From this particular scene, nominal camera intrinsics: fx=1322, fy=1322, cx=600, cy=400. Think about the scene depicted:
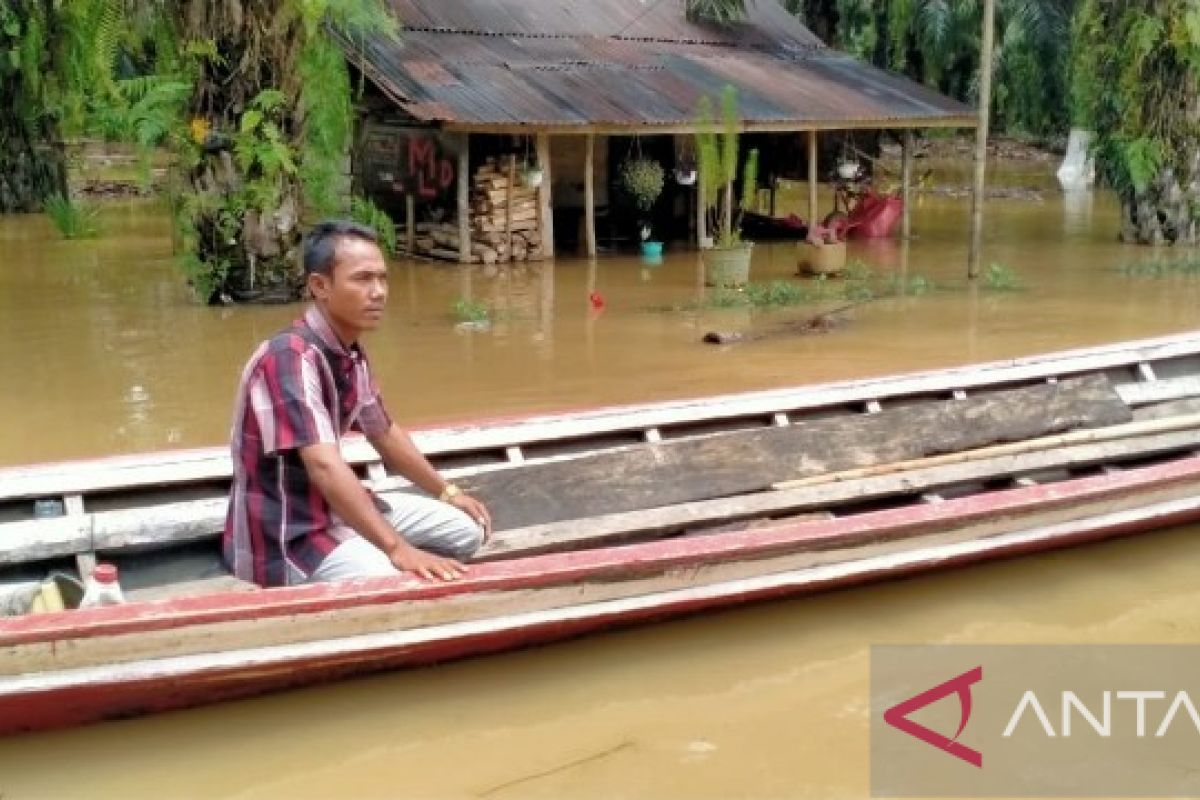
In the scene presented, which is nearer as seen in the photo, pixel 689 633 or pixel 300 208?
pixel 689 633

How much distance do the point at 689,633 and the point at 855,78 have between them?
1442cm

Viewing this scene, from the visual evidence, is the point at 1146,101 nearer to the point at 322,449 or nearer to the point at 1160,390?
the point at 1160,390

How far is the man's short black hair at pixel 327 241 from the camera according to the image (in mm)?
3777

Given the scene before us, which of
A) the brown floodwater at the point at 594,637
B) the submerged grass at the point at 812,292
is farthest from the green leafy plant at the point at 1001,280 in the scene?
the submerged grass at the point at 812,292

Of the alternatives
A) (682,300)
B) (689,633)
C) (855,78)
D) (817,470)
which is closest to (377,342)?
(682,300)

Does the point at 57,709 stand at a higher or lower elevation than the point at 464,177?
lower

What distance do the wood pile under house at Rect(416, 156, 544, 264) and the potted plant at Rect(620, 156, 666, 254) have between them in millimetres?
1529

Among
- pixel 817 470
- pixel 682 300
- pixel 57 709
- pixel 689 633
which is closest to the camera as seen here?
pixel 57 709

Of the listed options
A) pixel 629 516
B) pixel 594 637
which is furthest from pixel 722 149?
pixel 594 637

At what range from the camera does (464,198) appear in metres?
14.7

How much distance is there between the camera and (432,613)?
13.4 ft

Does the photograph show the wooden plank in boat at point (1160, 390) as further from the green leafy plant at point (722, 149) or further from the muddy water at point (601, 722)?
the green leafy plant at point (722, 149)

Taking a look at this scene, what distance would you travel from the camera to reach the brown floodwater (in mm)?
4000

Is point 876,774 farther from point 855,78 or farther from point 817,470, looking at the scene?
point 855,78
